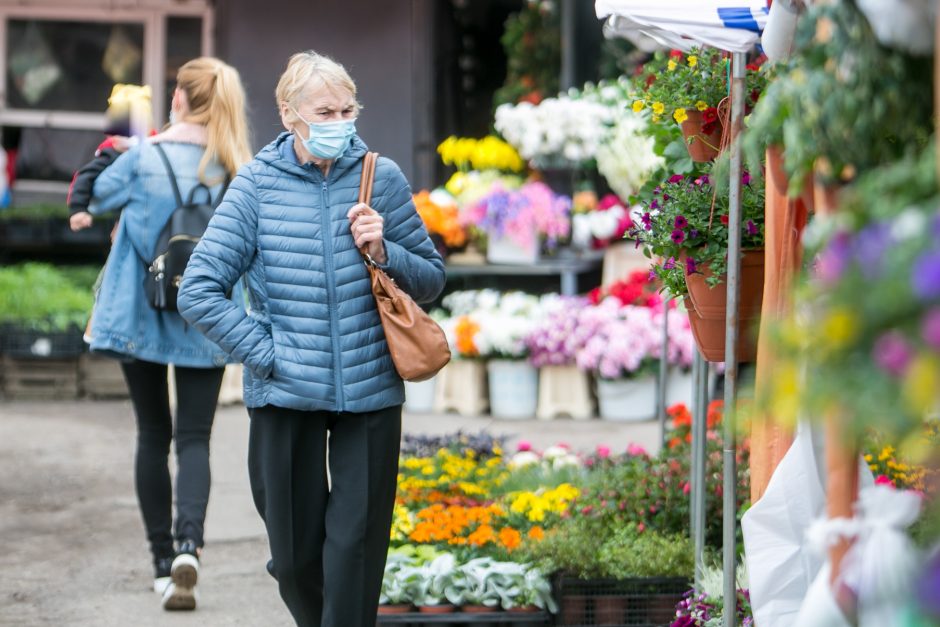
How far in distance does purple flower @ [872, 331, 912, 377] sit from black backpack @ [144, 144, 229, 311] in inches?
152

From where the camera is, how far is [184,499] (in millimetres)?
5539

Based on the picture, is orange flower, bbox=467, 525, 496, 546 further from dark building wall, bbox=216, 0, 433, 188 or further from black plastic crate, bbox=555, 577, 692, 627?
dark building wall, bbox=216, 0, 433, 188

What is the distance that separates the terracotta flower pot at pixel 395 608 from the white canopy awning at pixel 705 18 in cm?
204

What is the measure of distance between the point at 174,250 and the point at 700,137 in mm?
2046

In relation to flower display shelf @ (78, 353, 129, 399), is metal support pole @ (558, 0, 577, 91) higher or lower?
higher

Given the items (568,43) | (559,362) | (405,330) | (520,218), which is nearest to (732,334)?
(405,330)

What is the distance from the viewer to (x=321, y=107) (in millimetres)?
4137

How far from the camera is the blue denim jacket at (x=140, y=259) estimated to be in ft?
17.8

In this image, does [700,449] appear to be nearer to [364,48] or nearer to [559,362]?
[559,362]

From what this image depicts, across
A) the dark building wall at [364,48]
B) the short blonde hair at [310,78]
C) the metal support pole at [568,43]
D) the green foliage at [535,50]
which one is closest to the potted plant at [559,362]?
the metal support pole at [568,43]

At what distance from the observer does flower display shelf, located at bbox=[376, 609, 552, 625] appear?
484cm

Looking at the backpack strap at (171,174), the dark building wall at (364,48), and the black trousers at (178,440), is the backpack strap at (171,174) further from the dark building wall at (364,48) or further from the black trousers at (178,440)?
the dark building wall at (364,48)

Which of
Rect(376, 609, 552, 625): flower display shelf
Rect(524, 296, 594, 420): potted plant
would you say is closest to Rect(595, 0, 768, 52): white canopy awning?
Rect(376, 609, 552, 625): flower display shelf

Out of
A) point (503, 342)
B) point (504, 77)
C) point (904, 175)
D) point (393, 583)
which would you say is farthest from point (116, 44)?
point (904, 175)
